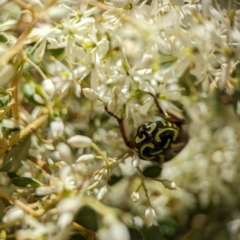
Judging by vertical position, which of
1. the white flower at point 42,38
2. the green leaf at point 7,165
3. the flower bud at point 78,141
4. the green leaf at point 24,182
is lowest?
the green leaf at point 24,182

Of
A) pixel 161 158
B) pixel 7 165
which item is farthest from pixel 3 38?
pixel 161 158

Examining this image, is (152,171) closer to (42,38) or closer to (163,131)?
(163,131)

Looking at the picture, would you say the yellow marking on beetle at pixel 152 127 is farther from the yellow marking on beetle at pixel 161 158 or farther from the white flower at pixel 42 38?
the white flower at pixel 42 38

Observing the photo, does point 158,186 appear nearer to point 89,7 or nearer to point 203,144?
point 203,144

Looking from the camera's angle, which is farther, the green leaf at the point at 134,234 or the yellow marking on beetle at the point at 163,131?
the yellow marking on beetle at the point at 163,131

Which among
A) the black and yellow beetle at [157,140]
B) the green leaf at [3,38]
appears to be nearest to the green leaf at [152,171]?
the black and yellow beetle at [157,140]

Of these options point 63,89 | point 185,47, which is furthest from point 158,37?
point 63,89

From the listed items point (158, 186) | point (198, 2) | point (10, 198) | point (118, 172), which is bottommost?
point (158, 186)
